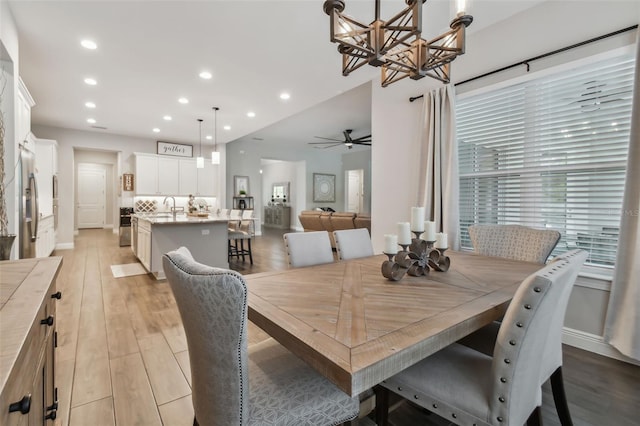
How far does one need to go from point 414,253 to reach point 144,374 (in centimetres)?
192

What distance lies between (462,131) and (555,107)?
828mm

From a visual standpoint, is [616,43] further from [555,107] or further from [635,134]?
[635,134]

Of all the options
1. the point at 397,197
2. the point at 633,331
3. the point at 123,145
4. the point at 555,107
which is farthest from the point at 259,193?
the point at 633,331

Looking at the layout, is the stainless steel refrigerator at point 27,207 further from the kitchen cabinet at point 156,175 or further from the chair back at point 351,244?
the kitchen cabinet at point 156,175

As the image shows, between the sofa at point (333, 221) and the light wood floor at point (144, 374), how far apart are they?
3.42m

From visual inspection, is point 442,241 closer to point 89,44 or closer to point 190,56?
point 190,56

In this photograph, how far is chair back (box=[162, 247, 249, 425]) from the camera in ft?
2.60

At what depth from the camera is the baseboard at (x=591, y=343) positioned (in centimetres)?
218

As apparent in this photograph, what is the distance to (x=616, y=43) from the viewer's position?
2174 mm

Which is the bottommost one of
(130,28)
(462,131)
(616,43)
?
(462,131)

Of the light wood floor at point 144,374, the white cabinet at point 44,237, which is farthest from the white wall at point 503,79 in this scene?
the white cabinet at point 44,237

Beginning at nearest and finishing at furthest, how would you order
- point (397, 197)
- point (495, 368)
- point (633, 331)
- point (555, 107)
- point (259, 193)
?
point (495, 368)
point (633, 331)
point (555, 107)
point (397, 197)
point (259, 193)

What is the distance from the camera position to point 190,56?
3.46 meters

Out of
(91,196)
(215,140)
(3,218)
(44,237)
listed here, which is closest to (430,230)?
(3,218)
